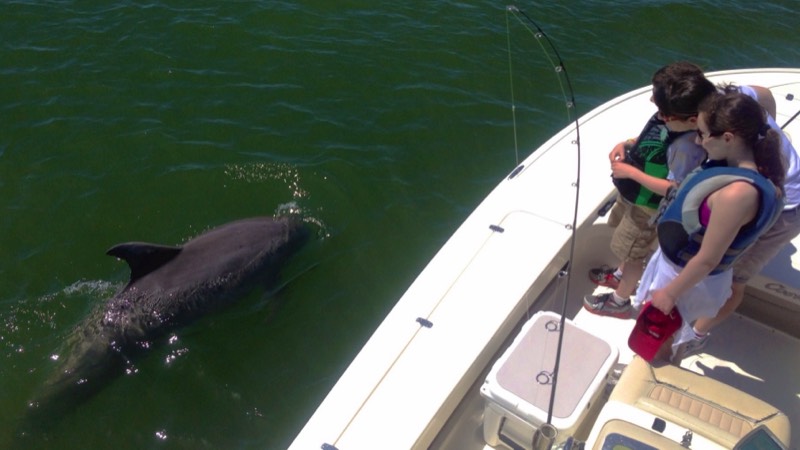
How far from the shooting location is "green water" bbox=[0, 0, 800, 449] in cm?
569

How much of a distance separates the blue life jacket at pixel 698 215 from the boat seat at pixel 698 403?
2.34 feet

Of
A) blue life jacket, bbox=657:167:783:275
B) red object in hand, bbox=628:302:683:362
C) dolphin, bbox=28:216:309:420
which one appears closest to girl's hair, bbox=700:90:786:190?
blue life jacket, bbox=657:167:783:275

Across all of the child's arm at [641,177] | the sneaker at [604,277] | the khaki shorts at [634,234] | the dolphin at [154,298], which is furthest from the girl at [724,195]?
the dolphin at [154,298]

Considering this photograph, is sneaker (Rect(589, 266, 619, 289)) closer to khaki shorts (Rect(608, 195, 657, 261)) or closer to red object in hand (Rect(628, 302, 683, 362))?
khaki shorts (Rect(608, 195, 657, 261))

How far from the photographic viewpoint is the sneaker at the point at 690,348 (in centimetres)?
441

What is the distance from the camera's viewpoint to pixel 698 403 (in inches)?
144

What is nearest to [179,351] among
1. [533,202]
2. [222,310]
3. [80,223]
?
[222,310]

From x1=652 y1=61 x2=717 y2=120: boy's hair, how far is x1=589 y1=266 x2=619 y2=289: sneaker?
1946 millimetres

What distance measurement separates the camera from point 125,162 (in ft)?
25.2

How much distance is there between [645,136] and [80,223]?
596 cm

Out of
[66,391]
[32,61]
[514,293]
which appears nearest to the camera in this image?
[514,293]

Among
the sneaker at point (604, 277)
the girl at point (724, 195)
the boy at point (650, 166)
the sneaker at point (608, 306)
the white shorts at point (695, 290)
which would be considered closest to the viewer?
the girl at point (724, 195)

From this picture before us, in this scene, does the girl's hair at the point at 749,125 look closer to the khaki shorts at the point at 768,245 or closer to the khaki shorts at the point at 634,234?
the khaki shorts at the point at 768,245

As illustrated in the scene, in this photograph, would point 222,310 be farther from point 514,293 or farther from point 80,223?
point 514,293
